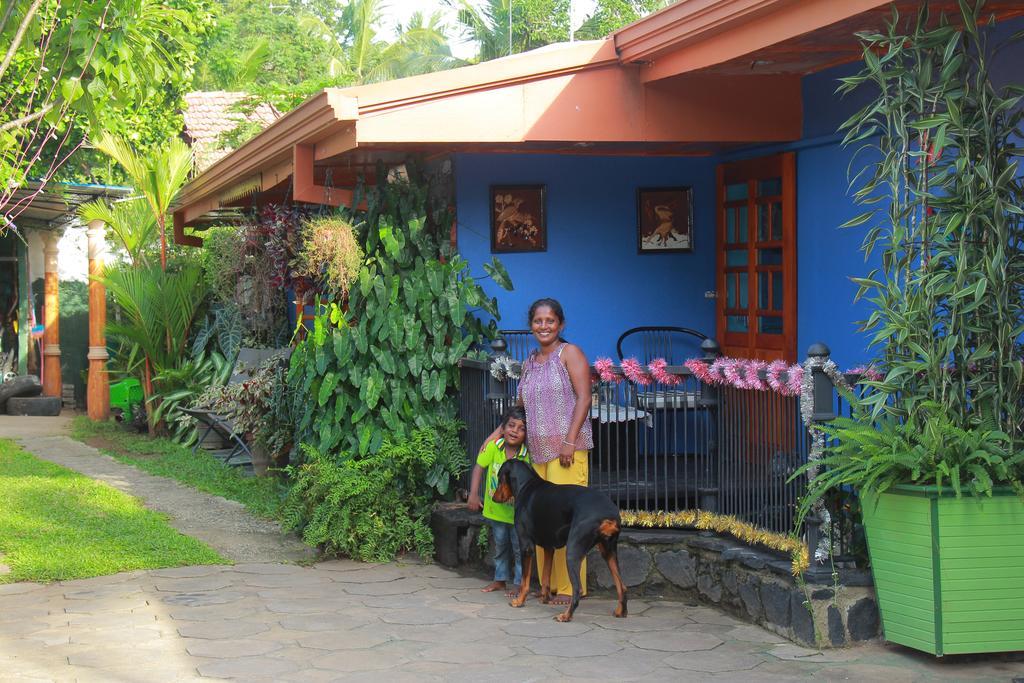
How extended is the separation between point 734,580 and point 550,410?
1377 mm

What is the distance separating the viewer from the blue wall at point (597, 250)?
8320mm

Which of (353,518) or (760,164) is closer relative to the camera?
(353,518)

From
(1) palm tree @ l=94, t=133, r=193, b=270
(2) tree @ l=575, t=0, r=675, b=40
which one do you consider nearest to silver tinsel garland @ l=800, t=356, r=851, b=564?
(1) palm tree @ l=94, t=133, r=193, b=270

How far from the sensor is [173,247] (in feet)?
62.7

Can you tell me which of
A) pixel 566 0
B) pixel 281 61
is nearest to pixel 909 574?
pixel 566 0

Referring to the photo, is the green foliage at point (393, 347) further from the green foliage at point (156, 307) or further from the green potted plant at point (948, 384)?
the green foliage at point (156, 307)

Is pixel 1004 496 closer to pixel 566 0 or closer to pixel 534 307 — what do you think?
pixel 534 307

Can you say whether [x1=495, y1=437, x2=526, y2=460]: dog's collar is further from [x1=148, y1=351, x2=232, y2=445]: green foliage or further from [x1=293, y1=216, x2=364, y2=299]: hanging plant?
[x1=148, y1=351, x2=232, y2=445]: green foliage

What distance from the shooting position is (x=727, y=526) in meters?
6.43

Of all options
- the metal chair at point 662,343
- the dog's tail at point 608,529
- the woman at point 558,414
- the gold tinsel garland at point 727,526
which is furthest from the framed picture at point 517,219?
the dog's tail at point 608,529

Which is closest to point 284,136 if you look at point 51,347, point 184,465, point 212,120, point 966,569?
point 184,465

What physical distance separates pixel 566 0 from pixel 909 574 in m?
26.6

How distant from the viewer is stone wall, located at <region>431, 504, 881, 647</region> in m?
5.46

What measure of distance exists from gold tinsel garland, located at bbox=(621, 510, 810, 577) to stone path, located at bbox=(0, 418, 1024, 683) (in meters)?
0.43
